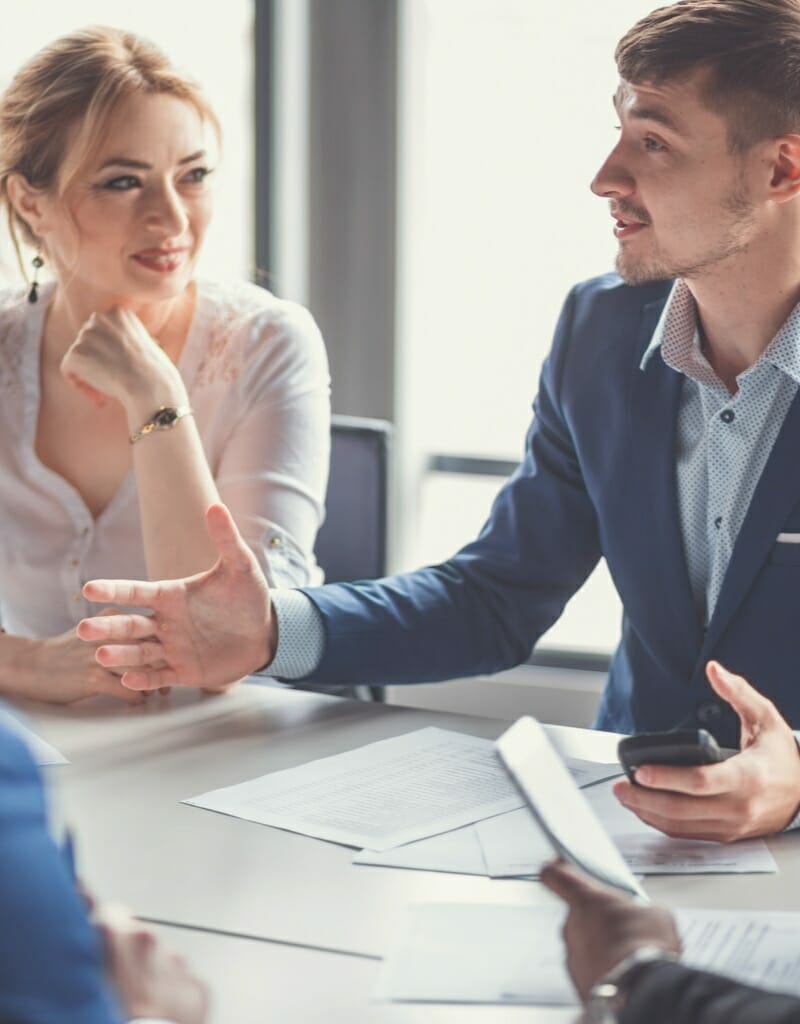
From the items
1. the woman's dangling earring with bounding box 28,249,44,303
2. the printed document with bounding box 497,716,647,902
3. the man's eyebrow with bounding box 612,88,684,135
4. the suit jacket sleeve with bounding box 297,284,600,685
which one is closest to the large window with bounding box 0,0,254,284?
the woman's dangling earring with bounding box 28,249,44,303

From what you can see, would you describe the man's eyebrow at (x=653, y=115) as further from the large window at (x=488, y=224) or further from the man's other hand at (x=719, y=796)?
the large window at (x=488, y=224)

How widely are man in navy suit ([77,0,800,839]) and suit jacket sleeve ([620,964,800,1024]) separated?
0.83 m

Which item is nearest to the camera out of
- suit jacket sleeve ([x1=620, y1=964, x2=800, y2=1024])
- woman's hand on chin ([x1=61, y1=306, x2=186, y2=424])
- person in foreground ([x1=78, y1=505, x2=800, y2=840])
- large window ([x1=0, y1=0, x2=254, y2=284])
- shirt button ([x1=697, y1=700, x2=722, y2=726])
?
suit jacket sleeve ([x1=620, y1=964, x2=800, y2=1024])

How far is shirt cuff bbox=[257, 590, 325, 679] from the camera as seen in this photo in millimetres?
1702

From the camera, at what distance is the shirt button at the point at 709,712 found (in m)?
1.71

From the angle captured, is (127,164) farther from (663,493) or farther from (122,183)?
(663,493)

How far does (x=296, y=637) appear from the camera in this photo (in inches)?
67.3

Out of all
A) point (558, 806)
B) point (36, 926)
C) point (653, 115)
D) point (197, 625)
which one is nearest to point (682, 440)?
point (653, 115)

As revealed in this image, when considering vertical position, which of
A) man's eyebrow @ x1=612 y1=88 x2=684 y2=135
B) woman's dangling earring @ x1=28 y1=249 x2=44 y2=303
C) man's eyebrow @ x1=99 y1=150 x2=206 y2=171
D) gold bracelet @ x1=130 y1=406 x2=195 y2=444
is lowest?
gold bracelet @ x1=130 y1=406 x2=195 y2=444

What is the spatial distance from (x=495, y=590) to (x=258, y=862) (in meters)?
0.74

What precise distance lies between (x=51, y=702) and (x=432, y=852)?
2.16ft

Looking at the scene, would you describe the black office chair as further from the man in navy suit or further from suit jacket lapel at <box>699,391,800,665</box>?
suit jacket lapel at <box>699,391,800,665</box>

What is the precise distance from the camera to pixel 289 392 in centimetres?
215

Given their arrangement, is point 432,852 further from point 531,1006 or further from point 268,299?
point 268,299
